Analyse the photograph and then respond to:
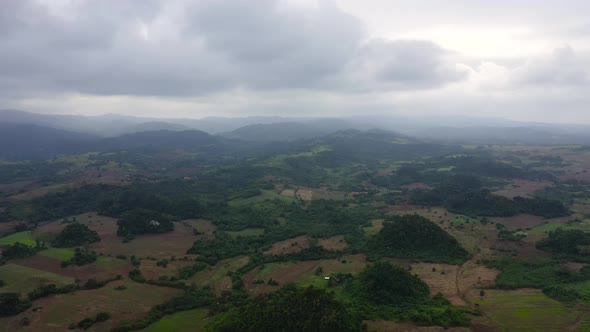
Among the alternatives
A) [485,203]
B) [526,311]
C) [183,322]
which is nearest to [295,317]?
[183,322]

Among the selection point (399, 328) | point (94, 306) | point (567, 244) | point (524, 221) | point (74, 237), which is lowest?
point (94, 306)

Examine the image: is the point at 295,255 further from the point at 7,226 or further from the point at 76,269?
the point at 7,226

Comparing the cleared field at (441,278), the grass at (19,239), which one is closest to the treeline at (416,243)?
the cleared field at (441,278)

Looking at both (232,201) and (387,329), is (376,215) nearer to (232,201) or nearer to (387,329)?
(232,201)

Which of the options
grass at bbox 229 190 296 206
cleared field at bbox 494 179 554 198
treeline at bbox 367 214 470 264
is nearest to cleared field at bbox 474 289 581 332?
treeline at bbox 367 214 470 264

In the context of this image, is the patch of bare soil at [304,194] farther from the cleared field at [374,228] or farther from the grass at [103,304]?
the grass at [103,304]

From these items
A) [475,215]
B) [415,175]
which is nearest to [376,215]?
[475,215]
